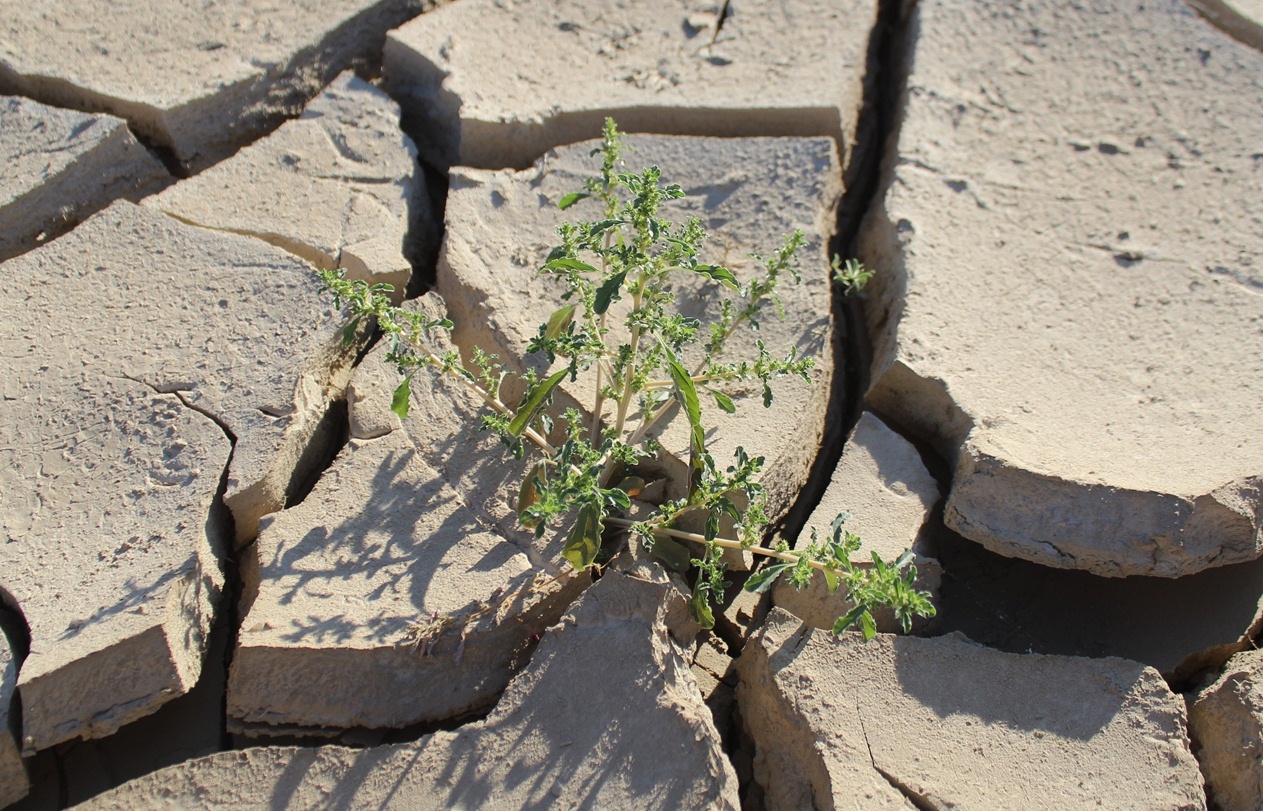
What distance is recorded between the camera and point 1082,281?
249 cm

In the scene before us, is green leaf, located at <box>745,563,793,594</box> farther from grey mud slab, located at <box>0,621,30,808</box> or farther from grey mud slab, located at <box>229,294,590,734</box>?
grey mud slab, located at <box>0,621,30,808</box>

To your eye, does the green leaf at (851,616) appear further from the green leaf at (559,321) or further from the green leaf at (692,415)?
the green leaf at (559,321)

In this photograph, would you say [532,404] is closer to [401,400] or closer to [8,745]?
[401,400]

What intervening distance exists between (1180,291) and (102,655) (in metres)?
2.30

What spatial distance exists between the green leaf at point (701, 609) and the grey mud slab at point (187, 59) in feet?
5.73

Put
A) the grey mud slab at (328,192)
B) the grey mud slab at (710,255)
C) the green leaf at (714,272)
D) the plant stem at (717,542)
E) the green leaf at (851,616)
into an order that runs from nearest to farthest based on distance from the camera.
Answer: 1. the green leaf at (851,616)
2. the plant stem at (717,542)
3. the green leaf at (714,272)
4. the grey mud slab at (710,255)
5. the grey mud slab at (328,192)

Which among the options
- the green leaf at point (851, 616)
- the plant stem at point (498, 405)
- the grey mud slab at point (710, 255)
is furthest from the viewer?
the grey mud slab at point (710, 255)

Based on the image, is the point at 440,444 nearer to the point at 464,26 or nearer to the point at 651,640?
the point at 651,640

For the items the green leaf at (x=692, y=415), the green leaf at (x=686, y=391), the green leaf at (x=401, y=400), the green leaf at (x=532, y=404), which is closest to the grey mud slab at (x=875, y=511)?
the green leaf at (x=692, y=415)

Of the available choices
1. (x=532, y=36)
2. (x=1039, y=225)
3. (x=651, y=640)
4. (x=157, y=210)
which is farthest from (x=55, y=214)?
(x=1039, y=225)

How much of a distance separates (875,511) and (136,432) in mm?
1450

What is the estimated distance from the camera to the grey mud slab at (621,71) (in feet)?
9.16

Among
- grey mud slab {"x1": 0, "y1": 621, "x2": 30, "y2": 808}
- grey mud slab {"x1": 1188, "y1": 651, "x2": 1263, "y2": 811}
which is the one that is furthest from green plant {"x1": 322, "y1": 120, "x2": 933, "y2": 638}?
grey mud slab {"x1": 0, "y1": 621, "x2": 30, "y2": 808}

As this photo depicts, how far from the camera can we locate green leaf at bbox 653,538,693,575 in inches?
79.1
